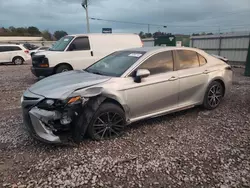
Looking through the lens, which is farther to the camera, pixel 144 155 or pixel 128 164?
pixel 144 155

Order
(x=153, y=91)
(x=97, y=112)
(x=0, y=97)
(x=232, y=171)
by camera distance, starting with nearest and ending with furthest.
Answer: (x=232, y=171), (x=97, y=112), (x=153, y=91), (x=0, y=97)

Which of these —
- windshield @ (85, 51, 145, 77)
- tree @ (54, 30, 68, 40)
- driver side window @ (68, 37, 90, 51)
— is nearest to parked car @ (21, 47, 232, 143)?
windshield @ (85, 51, 145, 77)

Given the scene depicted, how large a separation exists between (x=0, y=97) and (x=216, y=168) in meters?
6.62

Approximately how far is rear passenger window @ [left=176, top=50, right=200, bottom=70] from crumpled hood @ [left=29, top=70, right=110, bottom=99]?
1.72 m

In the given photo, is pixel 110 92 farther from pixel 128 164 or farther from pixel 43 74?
pixel 43 74

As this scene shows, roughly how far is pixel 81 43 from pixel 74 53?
54 cm

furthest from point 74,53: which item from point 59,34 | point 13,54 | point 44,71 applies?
point 59,34

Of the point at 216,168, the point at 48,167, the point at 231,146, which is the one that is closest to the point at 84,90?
the point at 48,167

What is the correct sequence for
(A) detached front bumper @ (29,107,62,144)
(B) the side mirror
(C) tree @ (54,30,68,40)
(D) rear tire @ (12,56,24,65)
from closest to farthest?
1. (A) detached front bumper @ (29,107,62,144)
2. (B) the side mirror
3. (D) rear tire @ (12,56,24,65)
4. (C) tree @ (54,30,68,40)

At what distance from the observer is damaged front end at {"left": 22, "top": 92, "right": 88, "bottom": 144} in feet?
11.0

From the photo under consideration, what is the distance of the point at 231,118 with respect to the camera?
484cm

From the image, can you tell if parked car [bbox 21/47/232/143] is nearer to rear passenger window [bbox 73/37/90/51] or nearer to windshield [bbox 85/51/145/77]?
windshield [bbox 85/51/145/77]

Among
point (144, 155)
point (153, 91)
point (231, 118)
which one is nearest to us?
point (144, 155)

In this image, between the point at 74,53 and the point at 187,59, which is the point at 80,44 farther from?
the point at 187,59
